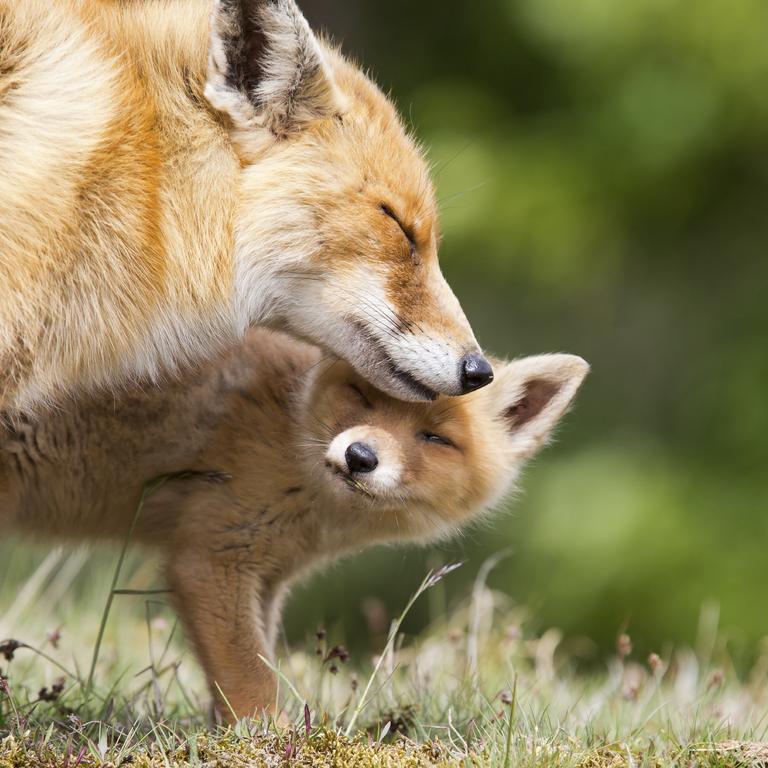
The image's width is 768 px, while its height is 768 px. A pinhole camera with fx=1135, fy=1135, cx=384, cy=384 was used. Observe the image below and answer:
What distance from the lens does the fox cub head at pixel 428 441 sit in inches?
175

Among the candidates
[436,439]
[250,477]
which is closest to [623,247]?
[436,439]

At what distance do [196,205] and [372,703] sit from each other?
6.81 ft

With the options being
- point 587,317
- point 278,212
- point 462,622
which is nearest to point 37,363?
point 278,212

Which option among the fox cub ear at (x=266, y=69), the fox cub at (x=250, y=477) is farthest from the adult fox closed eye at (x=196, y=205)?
the fox cub at (x=250, y=477)

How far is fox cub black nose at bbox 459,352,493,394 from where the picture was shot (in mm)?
4066

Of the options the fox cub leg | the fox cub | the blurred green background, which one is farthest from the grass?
the blurred green background

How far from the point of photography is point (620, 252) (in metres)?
10.8

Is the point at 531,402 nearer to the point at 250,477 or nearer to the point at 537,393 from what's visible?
the point at 537,393

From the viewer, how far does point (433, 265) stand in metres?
4.27

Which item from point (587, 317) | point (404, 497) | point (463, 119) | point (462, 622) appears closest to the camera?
point (404, 497)

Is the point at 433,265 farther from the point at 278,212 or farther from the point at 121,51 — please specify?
the point at 121,51

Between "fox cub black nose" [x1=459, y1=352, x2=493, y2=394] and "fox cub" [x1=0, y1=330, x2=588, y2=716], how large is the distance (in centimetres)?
52

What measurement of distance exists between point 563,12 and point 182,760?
7.84 meters

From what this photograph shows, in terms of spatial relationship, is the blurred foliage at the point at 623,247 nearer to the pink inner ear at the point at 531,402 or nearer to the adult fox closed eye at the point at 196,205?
the pink inner ear at the point at 531,402
